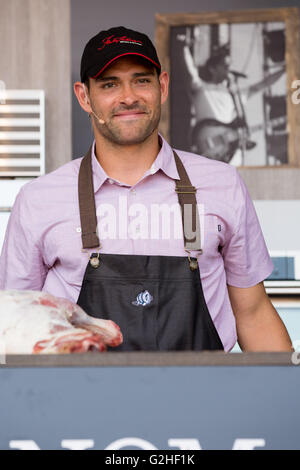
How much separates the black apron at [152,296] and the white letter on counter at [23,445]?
738mm

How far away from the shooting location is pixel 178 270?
1.65 m

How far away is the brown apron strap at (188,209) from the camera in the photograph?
65.7 inches

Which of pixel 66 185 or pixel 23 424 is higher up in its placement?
pixel 66 185

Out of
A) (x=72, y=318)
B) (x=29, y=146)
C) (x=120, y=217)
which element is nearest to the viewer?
(x=72, y=318)

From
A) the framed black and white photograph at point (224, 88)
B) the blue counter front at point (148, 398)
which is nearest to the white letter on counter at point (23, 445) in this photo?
the blue counter front at point (148, 398)

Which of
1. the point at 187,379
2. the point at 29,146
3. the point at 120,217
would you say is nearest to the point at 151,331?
the point at 120,217

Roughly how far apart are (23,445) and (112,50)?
1055mm

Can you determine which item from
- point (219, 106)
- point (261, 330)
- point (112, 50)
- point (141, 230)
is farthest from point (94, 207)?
point (219, 106)

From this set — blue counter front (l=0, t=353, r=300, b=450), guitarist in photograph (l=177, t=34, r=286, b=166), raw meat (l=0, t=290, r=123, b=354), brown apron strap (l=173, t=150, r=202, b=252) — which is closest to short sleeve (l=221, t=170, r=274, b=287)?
brown apron strap (l=173, t=150, r=202, b=252)

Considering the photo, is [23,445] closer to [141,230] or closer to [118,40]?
[141,230]

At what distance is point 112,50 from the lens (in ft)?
5.43

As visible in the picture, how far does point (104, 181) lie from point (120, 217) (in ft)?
0.37

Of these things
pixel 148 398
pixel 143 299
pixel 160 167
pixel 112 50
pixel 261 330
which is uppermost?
pixel 112 50
